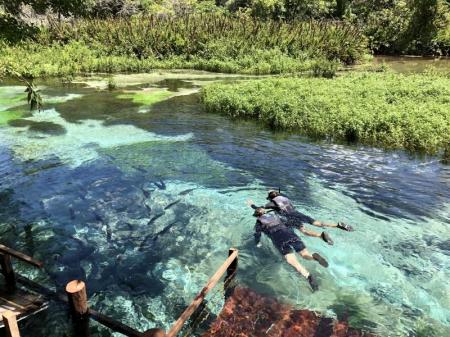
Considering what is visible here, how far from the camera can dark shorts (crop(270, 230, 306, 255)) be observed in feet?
34.3

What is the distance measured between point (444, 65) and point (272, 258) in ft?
124

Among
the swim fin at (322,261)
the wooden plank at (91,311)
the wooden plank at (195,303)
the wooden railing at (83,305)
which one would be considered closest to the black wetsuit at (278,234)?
the swim fin at (322,261)

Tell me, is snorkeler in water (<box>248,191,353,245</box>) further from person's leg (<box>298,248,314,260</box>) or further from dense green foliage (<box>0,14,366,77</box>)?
dense green foliage (<box>0,14,366,77</box>)

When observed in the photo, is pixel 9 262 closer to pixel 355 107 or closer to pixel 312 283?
pixel 312 283

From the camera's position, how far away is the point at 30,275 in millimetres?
10391

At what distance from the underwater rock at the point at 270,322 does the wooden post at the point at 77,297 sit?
256 centimetres

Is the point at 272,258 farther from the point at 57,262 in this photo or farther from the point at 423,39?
the point at 423,39

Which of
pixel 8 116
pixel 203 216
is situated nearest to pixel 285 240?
pixel 203 216

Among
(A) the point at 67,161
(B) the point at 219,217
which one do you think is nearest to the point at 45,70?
(A) the point at 67,161

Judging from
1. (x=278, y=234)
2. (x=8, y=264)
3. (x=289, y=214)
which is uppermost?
(x=8, y=264)

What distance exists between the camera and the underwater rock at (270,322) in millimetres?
8445

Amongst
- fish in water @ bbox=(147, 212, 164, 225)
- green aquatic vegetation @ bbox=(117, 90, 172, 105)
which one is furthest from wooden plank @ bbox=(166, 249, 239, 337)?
green aquatic vegetation @ bbox=(117, 90, 172, 105)

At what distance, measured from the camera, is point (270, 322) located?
28.6ft

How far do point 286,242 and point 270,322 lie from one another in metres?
2.38
